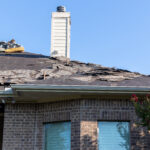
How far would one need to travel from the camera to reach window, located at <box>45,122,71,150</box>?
10.7m

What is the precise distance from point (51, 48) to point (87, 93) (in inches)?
235

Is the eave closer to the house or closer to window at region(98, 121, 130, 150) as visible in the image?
the house

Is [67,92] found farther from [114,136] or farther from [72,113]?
[114,136]

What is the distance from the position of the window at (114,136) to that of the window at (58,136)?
0.84m

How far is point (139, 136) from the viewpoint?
10.6 meters

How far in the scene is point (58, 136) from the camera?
429 inches

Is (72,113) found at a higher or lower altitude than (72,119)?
higher

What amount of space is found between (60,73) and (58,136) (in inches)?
80.5

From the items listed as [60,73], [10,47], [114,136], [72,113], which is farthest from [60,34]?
[114,136]

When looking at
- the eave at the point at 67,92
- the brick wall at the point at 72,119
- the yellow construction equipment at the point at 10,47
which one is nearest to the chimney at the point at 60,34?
the yellow construction equipment at the point at 10,47

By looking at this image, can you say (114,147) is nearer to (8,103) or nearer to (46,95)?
(46,95)

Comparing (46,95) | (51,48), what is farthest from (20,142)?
(51,48)

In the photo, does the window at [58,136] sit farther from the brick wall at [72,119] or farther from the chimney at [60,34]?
the chimney at [60,34]

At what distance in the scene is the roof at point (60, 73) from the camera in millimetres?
11078
